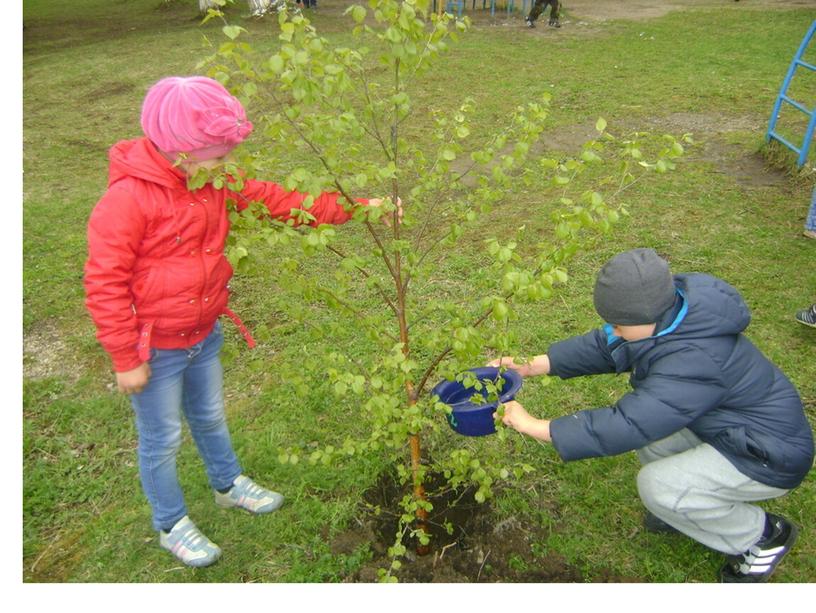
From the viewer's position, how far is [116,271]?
1974 millimetres

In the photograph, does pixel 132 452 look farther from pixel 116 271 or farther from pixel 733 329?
pixel 733 329

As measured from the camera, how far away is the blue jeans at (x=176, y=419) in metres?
2.29

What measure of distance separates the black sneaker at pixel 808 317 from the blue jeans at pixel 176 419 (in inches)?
119

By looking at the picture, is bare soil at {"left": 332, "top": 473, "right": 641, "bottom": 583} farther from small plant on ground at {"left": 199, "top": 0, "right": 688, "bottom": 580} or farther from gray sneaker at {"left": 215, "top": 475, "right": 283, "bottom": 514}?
gray sneaker at {"left": 215, "top": 475, "right": 283, "bottom": 514}

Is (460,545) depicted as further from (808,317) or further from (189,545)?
(808,317)

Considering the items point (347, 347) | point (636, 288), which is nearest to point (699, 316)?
point (636, 288)

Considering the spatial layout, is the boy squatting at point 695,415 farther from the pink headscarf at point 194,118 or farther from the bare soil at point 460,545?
the pink headscarf at point 194,118

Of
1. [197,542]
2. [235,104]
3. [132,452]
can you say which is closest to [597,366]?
[235,104]

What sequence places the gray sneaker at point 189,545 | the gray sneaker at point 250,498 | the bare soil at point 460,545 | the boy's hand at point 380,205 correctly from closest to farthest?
the boy's hand at point 380,205, the bare soil at point 460,545, the gray sneaker at point 189,545, the gray sneaker at point 250,498

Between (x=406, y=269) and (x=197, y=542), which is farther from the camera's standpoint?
(x=197, y=542)

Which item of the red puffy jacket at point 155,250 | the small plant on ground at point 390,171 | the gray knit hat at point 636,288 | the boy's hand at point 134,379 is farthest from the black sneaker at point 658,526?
the boy's hand at point 134,379

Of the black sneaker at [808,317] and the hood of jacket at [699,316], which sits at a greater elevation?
the hood of jacket at [699,316]

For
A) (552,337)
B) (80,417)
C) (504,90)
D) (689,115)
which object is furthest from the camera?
(504,90)

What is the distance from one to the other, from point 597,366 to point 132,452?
2186 mm
